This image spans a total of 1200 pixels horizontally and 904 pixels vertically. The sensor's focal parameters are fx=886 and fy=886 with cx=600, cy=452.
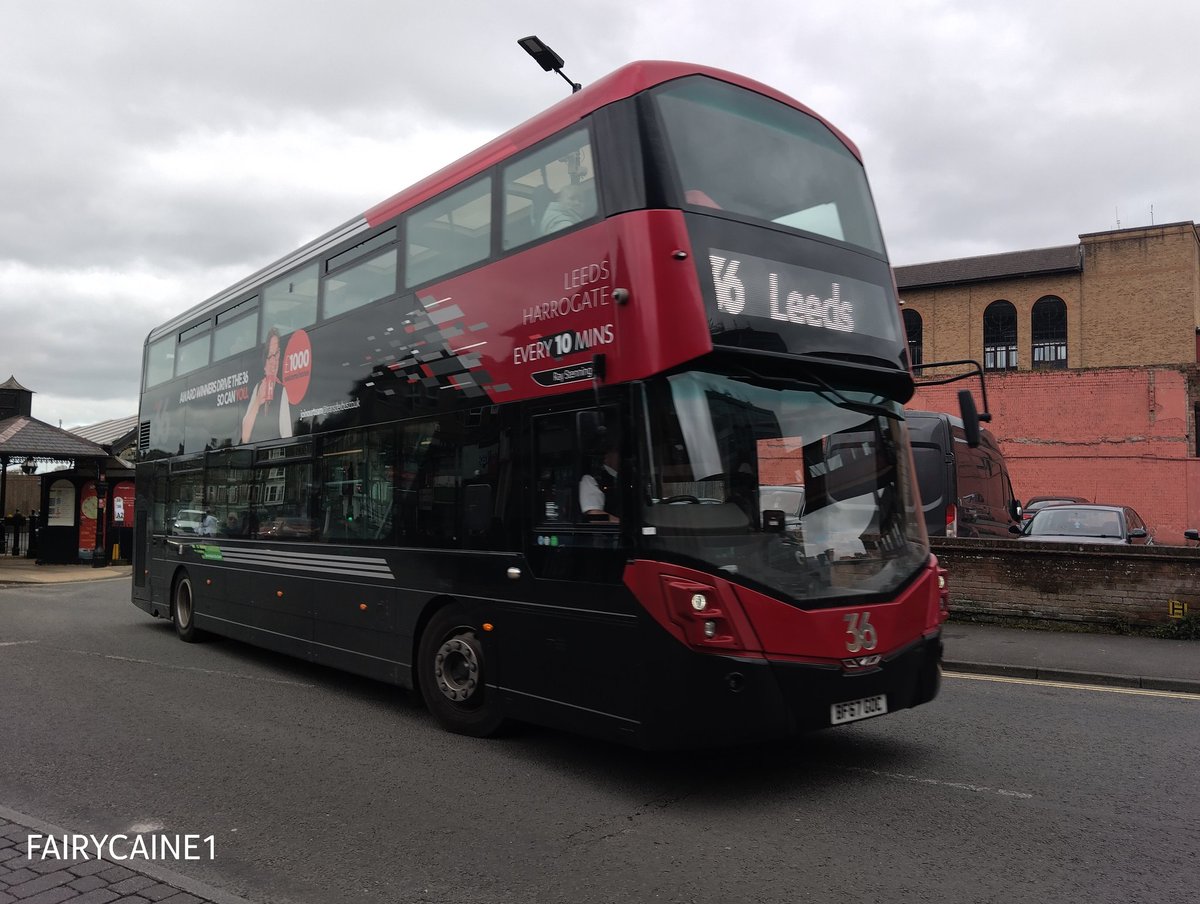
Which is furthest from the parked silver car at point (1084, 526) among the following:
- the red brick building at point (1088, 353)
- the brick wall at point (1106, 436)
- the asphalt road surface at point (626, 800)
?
the red brick building at point (1088, 353)

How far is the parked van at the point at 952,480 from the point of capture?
1470 centimetres

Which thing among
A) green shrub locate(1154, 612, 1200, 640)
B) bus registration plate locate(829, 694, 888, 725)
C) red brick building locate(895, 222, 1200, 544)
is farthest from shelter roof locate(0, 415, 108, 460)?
red brick building locate(895, 222, 1200, 544)

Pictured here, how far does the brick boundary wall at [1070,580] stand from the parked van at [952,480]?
105cm

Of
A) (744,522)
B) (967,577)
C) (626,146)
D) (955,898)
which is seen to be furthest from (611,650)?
(967,577)

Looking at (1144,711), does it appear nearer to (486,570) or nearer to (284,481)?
(486,570)

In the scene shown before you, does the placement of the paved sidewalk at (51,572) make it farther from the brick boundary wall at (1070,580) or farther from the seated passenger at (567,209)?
the seated passenger at (567,209)

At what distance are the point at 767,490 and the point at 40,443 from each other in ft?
82.4

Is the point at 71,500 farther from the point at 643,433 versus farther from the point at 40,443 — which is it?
the point at 643,433

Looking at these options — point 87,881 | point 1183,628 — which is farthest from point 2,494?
point 1183,628

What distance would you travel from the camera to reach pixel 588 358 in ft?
17.7

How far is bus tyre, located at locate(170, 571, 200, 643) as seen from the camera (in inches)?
446

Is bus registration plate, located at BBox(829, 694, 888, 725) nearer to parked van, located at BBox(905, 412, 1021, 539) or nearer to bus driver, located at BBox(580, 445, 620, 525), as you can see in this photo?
bus driver, located at BBox(580, 445, 620, 525)

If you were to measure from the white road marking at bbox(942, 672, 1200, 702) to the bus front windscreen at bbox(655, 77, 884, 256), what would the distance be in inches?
198

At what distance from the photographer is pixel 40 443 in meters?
24.2
